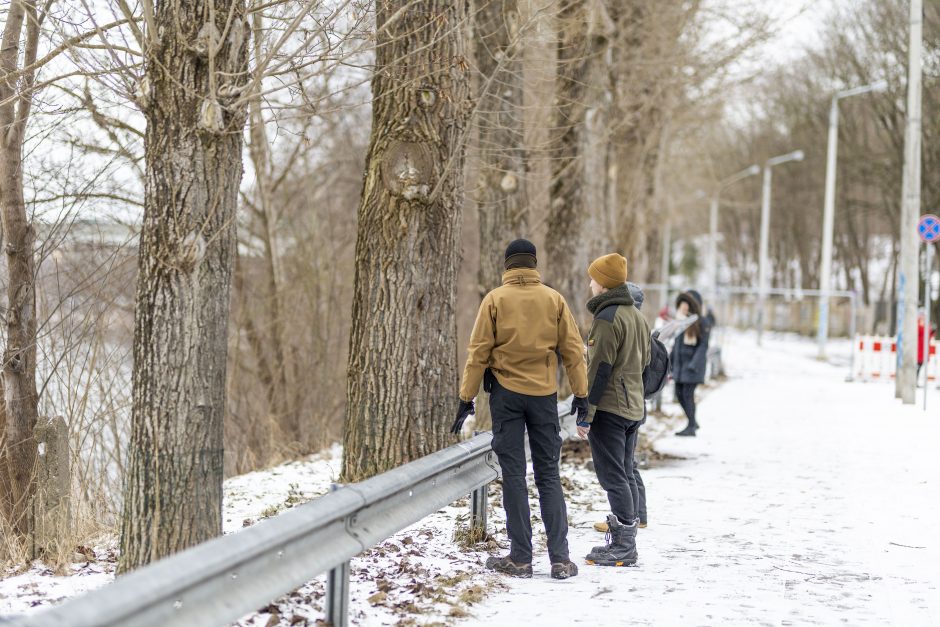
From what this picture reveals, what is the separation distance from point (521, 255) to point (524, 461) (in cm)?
121

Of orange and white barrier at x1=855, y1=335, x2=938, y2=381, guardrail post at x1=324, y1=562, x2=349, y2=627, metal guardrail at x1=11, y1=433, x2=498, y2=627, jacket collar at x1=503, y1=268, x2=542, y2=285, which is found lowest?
orange and white barrier at x1=855, y1=335, x2=938, y2=381

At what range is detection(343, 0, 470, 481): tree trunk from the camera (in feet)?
25.7

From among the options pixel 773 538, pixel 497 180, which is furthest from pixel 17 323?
pixel 773 538

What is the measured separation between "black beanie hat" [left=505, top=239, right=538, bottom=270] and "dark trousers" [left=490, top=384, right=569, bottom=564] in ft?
2.37

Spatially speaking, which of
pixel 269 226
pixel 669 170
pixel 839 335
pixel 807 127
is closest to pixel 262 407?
pixel 269 226

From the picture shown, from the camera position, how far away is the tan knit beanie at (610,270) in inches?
274

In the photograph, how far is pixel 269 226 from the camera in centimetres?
A: 1645

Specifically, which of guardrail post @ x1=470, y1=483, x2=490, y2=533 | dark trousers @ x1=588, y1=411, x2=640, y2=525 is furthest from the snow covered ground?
dark trousers @ x1=588, y1=411, x2=640, y2=525

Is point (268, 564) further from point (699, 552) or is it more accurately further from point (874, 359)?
point (874, 359)

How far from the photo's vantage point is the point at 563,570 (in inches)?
252

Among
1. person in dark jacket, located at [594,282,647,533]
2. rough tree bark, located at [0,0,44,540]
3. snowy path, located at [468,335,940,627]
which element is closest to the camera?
snowy path, located at [468,335,940,627]

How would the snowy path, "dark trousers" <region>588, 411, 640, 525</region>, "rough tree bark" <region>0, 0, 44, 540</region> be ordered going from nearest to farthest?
the snowy path → "dark trousers" <region>588, 411, 640, 525</region> → "rough tree bark" <region>0, 0, 44, 540</region>

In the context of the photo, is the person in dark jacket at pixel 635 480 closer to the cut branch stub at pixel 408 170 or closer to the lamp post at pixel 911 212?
the cut branch stub at pixel 408 170

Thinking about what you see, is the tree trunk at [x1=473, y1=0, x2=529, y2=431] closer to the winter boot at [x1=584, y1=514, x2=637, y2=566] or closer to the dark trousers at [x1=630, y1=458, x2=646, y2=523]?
the dark trousers at [x1=630, y1=458, x2=646, y2=523]
